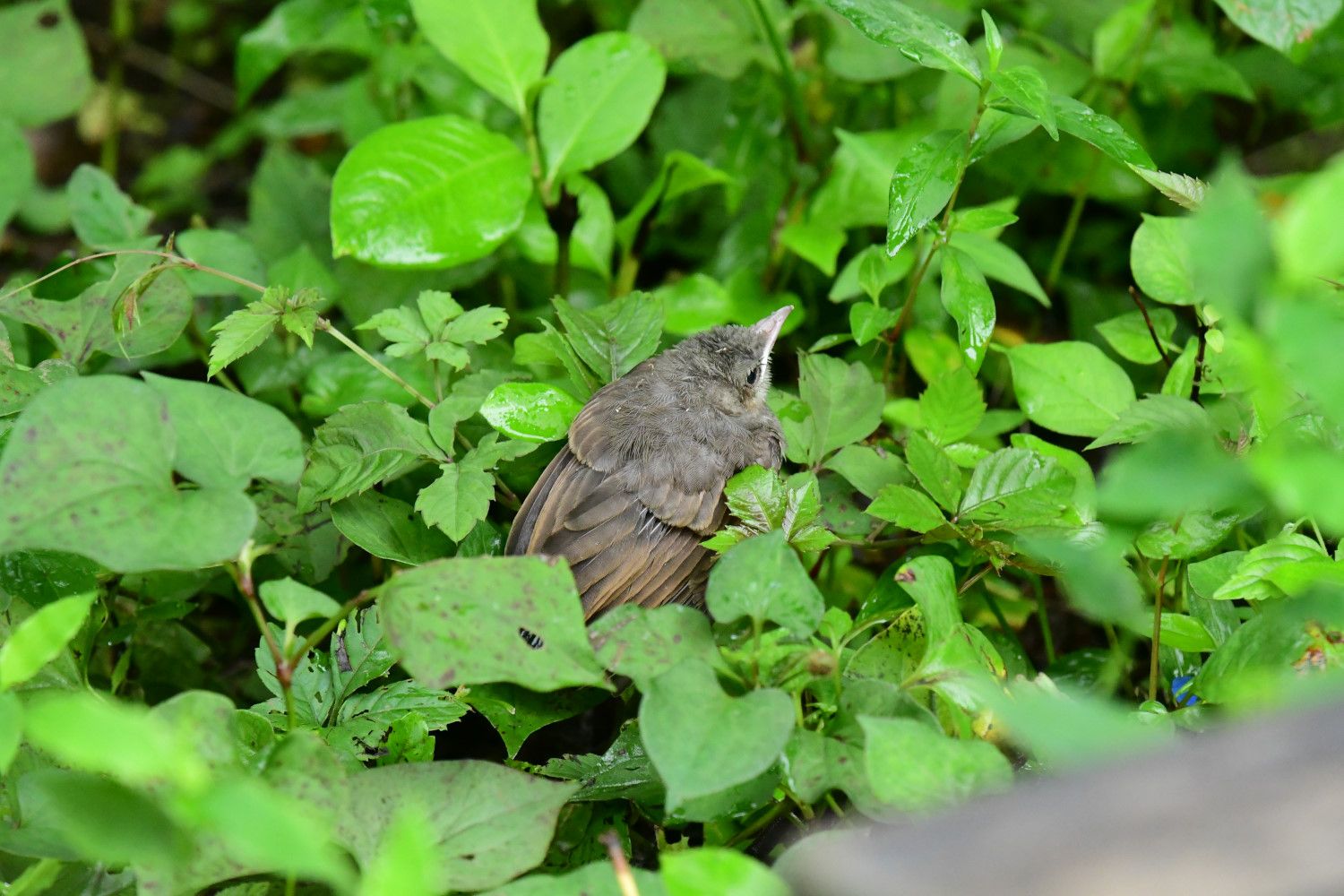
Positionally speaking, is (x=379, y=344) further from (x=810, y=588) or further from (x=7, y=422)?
(x=810, y=588)

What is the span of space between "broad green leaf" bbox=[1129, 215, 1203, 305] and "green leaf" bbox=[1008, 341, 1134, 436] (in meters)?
0.15

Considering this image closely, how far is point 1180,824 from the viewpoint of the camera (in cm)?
87

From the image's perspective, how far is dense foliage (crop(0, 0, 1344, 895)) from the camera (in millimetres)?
1201

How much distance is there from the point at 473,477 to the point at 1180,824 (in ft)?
3.91

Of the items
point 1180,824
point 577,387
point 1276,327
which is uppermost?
point 1276,327

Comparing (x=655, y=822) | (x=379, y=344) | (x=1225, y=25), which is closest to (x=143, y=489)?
(x=655, y=822)

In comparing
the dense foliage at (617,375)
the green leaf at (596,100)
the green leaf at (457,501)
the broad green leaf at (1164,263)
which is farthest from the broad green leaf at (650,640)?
the green leaf at (596,100)

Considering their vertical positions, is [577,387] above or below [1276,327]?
below

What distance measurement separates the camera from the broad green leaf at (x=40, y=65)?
3.12 m

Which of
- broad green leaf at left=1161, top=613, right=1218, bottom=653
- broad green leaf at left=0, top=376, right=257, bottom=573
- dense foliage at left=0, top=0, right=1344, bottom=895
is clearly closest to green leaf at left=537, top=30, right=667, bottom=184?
Answer: dense foliage at left=0, top=0, right=1344, bottom=895

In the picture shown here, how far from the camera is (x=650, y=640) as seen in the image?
1390 mm

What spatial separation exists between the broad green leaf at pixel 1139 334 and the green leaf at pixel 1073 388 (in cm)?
13

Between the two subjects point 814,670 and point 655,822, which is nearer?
point 814,670

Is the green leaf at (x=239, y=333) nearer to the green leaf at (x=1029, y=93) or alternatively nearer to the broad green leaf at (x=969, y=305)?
the broad green leaf at (x=969, y=305)
